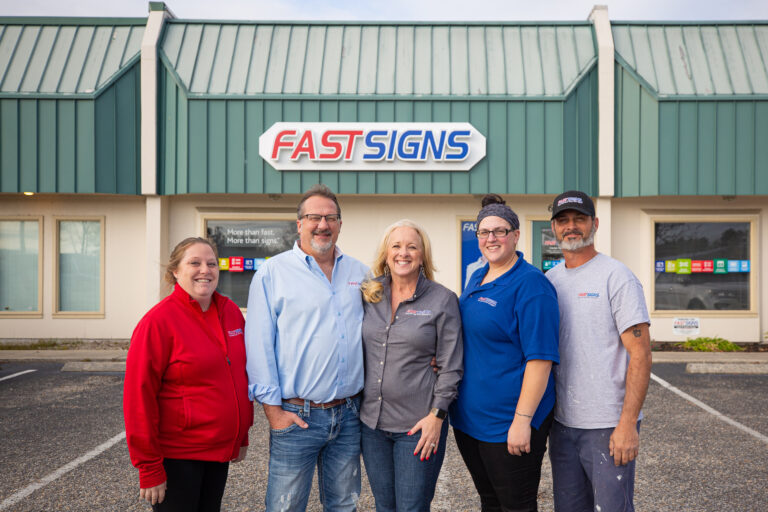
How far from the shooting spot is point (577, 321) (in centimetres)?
291

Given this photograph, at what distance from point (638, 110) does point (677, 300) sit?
397 centimetres

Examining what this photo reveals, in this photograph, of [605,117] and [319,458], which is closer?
[319,458]

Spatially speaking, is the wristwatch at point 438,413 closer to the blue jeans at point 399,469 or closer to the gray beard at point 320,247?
the blue jeans at point 399,469

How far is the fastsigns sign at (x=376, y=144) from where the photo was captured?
10.4 m

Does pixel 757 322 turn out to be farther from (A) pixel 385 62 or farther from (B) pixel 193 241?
(B) pixel 193 241

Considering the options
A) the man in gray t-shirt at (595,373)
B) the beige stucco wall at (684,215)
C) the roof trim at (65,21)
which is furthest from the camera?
the roof trim at (65,21)

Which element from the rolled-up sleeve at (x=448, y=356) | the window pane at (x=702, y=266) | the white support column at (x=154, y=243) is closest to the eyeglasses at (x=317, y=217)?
the rolled-up sleeve at (x=448, y=356)

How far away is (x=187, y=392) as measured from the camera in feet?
8.82

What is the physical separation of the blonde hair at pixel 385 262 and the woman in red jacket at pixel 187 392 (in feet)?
2.50

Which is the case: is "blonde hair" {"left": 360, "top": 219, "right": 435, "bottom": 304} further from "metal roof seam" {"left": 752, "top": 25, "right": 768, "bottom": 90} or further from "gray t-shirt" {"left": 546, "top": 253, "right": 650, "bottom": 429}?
"metal roof seam" {"left": 752, "top": 25, "right": 768, "bottom": 90}

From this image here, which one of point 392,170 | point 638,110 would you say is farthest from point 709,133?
point 392,170

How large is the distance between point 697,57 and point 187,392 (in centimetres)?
1204

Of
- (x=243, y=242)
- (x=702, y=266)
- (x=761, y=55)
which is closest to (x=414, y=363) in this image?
(x=243, y=242)

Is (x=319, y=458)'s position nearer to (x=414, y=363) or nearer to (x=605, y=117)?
(x=414, y=363)
